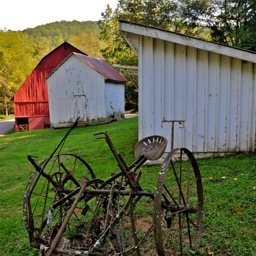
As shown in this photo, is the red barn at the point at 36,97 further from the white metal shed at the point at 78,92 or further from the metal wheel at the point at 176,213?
the metal wheel at the point at 176,213

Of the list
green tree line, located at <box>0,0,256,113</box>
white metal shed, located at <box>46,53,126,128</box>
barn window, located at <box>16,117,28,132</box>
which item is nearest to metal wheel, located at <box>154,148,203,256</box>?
green tree line, located at <box>0,0,256,113</box>

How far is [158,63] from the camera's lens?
6.51m

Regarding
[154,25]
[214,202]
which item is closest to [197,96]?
[214,202]

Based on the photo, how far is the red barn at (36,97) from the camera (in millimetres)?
20875

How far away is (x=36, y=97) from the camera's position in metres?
20.9

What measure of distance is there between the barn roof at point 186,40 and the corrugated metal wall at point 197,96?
0.21 m

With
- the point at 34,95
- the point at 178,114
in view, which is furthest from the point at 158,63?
the point at 34,95

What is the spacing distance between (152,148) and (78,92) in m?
15.5

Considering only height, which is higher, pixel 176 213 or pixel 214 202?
pixel 176 213

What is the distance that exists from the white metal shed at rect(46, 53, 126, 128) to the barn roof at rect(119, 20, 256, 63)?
36.1ft

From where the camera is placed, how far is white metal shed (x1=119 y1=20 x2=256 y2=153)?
637 cm

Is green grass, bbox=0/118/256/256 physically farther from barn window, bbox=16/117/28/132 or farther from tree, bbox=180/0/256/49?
barn window, bbox=16/117/28/132

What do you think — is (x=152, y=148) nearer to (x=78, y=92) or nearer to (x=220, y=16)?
(x=78, y=92)

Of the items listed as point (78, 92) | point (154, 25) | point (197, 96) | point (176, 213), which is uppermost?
point (154, 25)
